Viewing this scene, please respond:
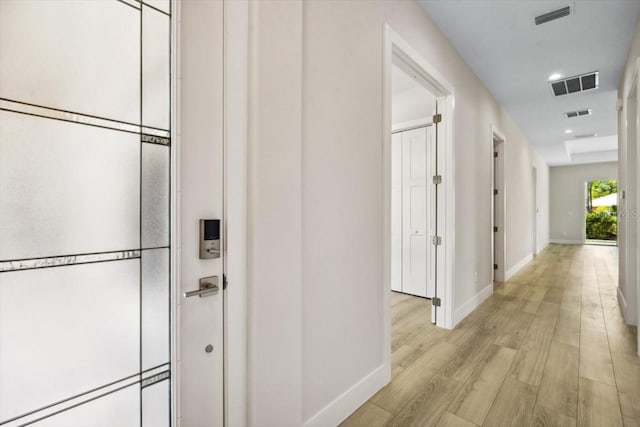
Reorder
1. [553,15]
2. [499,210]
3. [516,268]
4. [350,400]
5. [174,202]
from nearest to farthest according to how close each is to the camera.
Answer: [174,202] → [350,400] → [553,15] → [499,210] → [516,268]

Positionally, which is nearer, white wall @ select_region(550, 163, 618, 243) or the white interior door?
the white interior door

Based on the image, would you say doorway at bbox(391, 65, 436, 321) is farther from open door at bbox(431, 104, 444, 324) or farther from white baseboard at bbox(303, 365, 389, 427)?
white baseboard at bbox(303, 365, 389, 427)

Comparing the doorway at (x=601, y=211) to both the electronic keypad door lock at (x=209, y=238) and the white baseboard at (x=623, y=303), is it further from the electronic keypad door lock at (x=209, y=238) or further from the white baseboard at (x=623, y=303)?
the electronic keypad door lock at (x=209, y=238)

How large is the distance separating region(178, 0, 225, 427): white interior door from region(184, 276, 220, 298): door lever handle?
1 cm

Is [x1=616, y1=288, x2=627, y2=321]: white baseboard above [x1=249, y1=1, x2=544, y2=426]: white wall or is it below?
below

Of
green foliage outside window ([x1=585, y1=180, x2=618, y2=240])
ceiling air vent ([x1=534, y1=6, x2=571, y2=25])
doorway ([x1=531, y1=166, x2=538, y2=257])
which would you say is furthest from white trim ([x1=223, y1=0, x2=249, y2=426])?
green foliage outside window ([x1=585, y1=180, x2=618, y2=240])

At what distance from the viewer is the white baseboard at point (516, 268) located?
4.87 m

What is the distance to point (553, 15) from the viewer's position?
2.42 m

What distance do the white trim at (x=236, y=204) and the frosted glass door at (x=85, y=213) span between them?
0.21m

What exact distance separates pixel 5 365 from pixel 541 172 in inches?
439

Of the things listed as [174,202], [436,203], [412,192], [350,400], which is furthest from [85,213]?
[412,192]

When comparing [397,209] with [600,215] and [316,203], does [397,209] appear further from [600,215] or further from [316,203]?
[600,215]

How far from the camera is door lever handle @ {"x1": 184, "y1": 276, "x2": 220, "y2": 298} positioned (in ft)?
3.32

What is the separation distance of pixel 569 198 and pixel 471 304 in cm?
1007
